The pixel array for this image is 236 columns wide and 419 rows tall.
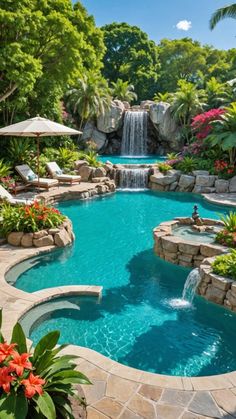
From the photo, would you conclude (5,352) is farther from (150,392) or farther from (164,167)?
(164,167)

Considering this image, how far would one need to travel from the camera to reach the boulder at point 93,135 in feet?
85.1

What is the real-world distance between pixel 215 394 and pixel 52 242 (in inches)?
240

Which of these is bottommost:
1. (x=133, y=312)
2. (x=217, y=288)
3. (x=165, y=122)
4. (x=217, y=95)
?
(x=133, y=312)

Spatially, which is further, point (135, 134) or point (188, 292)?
point (135, 134)

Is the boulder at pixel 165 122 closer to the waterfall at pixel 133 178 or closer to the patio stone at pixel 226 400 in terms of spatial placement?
the waterfall at pixel 133 178

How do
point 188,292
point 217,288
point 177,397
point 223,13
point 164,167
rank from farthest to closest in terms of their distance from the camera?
point 164,167 → point 223,13 → point 188,292 → point 217,288 → point 177,397

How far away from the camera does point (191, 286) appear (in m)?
7.18

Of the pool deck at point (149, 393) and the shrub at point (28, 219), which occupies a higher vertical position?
the shrub at point (28, 219)

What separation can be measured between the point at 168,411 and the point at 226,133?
14.9 m

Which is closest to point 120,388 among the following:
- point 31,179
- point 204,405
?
point 204,405

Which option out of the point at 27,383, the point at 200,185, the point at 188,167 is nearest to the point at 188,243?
the point at 27,383

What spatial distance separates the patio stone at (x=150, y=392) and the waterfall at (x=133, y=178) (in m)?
14.4

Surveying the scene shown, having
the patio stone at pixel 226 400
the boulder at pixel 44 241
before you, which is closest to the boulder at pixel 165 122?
the boulder at pixel 44 241

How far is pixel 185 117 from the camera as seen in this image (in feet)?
77.9
